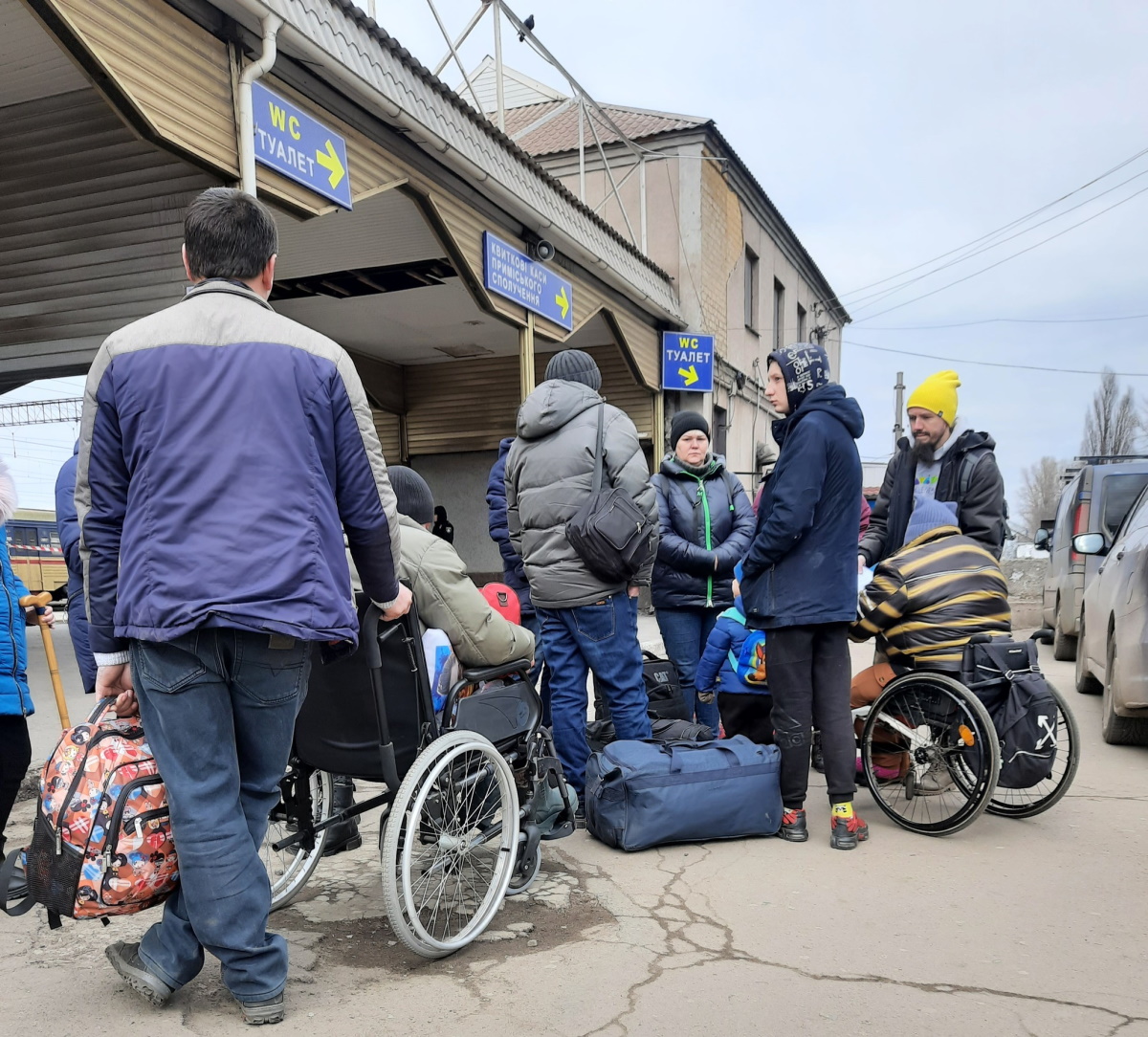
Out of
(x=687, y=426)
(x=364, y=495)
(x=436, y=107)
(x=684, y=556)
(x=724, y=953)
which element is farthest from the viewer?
(x=436, y=107)

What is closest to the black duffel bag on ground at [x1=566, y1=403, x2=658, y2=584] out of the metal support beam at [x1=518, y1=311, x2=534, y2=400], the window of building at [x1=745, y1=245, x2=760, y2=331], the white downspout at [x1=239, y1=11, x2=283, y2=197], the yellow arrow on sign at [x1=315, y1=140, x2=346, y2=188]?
the white downspout at [x1=239, y1=11, x2=283, y2=197]

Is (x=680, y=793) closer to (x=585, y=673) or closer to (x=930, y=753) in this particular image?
(x=585, y=673)

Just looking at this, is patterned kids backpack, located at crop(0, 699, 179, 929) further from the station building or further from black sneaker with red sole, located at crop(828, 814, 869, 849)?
the station building

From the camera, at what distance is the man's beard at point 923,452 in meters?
4.51

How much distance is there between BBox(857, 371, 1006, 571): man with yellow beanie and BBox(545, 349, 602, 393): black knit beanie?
146cm

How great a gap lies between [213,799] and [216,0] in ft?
14.6

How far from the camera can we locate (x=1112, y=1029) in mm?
2289

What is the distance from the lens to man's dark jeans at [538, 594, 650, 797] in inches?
156

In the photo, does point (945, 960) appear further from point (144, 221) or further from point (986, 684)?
point (144, 221)

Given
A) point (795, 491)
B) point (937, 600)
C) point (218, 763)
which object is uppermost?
point (795, 491)

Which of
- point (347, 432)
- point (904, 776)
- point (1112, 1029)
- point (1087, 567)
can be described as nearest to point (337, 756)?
point (347, 432)

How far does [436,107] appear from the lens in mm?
7227

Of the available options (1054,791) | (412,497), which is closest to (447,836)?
(412,497)

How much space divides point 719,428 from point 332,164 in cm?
1106
